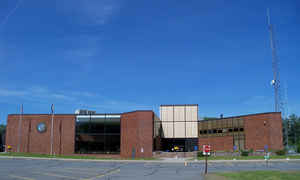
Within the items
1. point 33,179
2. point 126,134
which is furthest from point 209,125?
point 33,179

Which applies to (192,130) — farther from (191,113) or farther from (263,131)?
(263,131)

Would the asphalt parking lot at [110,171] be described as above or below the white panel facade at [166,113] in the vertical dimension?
below

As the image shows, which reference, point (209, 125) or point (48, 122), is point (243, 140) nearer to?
point (209, 125)

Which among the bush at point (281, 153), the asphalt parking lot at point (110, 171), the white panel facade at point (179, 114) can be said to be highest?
the white panel facade at point (179, 114)

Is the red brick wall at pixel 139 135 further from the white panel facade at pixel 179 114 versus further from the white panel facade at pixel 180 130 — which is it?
the white panel facade at pixel 180 130

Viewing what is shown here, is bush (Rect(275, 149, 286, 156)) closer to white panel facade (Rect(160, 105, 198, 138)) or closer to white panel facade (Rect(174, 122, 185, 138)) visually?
white panel facade (Rect(160, 105, 198, 138))

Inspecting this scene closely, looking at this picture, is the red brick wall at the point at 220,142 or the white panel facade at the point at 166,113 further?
the white panel facade at the point at 166,113

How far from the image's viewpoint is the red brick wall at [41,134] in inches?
2137

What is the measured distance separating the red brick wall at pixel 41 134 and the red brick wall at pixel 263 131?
103ft

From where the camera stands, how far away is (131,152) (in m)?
49.6

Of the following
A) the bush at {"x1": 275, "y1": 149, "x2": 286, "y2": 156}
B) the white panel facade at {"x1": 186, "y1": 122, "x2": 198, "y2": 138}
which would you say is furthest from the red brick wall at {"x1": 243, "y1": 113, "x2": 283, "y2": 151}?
the white panel facade at {"x1": 186, "y1": 122, "x2": 198, "y2": 138}

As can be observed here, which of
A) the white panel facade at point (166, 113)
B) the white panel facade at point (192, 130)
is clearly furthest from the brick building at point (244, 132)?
the white panel facade at point (166, 113)

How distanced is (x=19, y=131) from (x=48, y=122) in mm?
5916

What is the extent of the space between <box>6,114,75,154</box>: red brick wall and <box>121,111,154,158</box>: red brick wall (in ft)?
35.3
